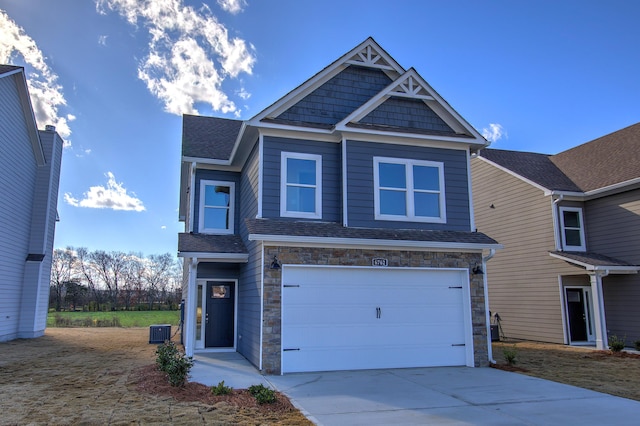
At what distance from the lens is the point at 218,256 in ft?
39.8

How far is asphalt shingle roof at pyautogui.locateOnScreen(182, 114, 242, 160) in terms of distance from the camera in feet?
46.3

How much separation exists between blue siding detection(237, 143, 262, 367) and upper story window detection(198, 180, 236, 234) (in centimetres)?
61

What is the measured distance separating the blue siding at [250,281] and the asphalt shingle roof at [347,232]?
2.46 ft

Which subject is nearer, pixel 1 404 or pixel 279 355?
pixel 1 404

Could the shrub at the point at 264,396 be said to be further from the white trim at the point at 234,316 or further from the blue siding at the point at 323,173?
the white trim at the point at 234,316

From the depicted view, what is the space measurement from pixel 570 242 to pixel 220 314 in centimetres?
1273

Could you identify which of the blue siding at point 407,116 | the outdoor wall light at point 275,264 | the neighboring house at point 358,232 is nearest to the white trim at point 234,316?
the neighboring house at point 358,232

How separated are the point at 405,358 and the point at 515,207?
10132mm

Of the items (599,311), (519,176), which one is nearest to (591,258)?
(599,311)

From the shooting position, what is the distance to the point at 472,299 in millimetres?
11258

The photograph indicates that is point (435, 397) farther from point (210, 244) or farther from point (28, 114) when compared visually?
point (28, 114)

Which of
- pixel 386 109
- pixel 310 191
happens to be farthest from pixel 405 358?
pixel 386 109

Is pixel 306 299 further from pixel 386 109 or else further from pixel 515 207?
pixel 515 207

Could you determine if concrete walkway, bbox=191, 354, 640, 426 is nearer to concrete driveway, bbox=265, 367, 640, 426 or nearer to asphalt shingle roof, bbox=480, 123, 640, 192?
concrete driveway, bbox=265, 367, 640, 426
